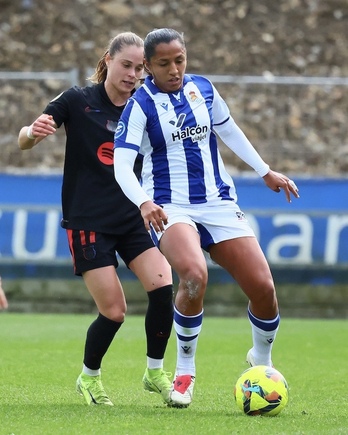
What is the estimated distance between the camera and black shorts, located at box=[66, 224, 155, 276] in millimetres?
6617

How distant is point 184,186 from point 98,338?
1.14 meters

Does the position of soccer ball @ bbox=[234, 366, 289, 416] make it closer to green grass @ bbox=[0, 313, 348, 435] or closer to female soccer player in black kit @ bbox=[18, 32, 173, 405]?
green grass @ bbox=[0, 313, 348, 435]

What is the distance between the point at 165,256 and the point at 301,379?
233 centimetres

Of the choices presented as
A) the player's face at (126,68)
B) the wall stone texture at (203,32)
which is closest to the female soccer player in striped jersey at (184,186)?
the player's face at (126,68)

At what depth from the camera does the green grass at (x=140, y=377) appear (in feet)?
18.4

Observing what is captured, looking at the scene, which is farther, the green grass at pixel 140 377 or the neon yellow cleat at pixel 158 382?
the neon yellow cleat at pixel 158 382

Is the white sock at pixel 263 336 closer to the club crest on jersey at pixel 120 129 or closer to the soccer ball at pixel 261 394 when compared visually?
the soccer ball at pixel 261 394

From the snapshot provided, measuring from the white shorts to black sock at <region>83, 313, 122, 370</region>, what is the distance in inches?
26.2

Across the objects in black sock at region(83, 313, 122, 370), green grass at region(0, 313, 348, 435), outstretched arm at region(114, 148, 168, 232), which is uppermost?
outstretched arm at region(114, 148, 168, 232)

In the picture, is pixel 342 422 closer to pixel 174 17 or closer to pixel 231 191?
pixel 231 191

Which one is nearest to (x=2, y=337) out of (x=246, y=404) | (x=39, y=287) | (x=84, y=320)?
(x=84, y=320)

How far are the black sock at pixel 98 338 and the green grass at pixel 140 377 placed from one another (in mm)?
277

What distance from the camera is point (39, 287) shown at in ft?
46.9

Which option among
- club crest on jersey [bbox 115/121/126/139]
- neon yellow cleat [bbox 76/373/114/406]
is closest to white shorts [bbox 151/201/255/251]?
club crest on jersey [bbox 115/121/126/139]
